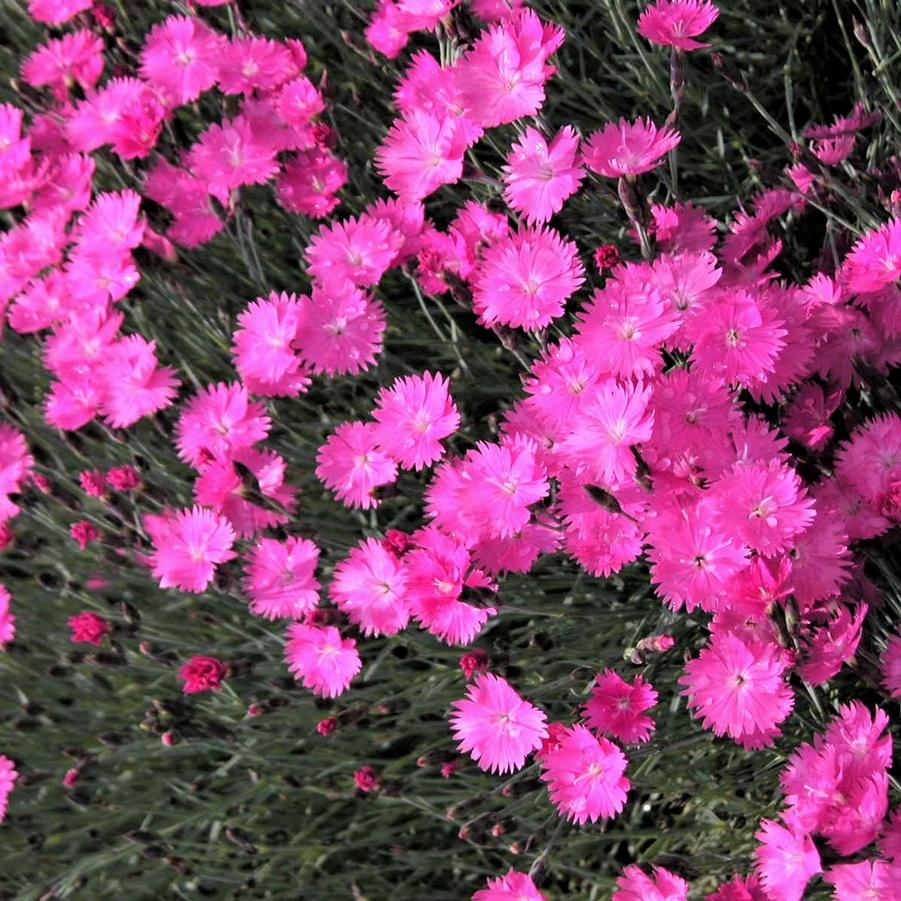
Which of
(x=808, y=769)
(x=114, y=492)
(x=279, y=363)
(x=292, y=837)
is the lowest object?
(x=292, y=837)

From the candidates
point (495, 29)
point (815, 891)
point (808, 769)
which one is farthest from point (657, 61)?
Answer: point (815, 891)

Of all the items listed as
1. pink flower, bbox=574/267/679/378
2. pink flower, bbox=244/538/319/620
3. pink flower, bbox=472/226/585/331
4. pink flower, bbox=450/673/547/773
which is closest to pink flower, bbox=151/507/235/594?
pink flower, bbox=244/538/319/620

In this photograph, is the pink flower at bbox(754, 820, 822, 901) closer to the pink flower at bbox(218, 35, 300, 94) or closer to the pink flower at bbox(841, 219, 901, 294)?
the pink flower at bbox(841, 219, 901, 294)

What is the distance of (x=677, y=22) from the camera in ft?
5.99

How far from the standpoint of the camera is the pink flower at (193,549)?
2.06 m

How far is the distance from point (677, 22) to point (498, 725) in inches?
52.3

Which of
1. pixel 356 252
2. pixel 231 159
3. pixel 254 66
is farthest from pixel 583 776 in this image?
pixel 254 66

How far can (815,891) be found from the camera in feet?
6.22

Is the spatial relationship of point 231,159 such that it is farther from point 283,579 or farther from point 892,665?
point 892,665

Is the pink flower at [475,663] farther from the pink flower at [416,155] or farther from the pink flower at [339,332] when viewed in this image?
the pink flower at [416,155]

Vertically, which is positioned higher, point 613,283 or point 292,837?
point 613,283

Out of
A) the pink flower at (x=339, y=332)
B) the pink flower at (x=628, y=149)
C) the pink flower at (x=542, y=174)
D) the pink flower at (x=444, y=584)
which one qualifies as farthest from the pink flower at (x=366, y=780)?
the pink flower at (x=628, y=149)

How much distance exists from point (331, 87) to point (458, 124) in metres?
0.56

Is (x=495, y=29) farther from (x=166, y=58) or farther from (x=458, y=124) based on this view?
(x=166, y=58)
